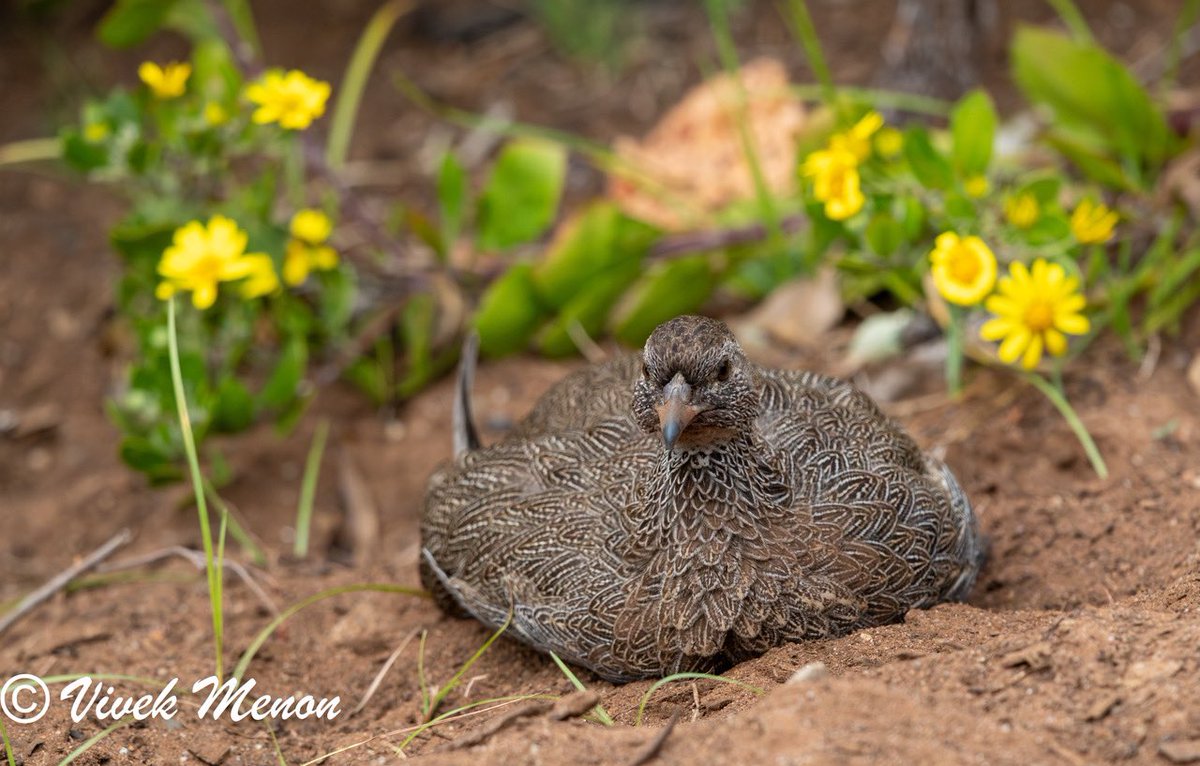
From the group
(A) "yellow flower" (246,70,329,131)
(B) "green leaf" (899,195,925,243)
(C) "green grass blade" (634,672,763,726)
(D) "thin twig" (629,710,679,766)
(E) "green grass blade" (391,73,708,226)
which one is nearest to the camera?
(D) "thin twig" (629,710,679,766)

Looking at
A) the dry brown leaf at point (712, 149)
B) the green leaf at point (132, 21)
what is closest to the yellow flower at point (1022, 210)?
the dry brown leaf at point (712, 149)

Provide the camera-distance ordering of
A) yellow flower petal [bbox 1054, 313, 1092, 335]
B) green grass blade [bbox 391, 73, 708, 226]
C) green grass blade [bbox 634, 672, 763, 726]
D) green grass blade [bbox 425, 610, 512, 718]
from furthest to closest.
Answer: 1. green grass blade [bbox 391, 73, 708, 226]
2. yellow flower petal [bbox 1054, 313, 1092, 335]
3. green grass blade [bbox 425, 610, 512, 718]
4. green grass blade [bbox 634, 672, 763, 726]

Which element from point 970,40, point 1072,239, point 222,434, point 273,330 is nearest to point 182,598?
point 222,434

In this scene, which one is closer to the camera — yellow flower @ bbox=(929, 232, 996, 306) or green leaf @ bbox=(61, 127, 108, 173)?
yellow flower @ bbox=(929, 232, 996, 306)

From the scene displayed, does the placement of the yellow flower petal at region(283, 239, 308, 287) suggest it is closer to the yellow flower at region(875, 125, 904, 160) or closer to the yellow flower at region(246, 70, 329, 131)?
the yellow flower at region(246, 70, 329, 131)

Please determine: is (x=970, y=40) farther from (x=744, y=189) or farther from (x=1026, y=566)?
(x=1026, y=566)

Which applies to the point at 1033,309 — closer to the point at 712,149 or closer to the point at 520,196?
the point at 520,196

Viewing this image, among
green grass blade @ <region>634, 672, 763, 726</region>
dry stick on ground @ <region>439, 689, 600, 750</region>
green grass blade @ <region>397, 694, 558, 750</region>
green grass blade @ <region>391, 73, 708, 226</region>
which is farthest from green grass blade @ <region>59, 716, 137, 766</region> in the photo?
green grass blade @ <region>391, 73, 708, 226</region>

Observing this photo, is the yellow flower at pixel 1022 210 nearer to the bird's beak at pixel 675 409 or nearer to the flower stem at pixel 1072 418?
the flower stem at pixel 1072 418
